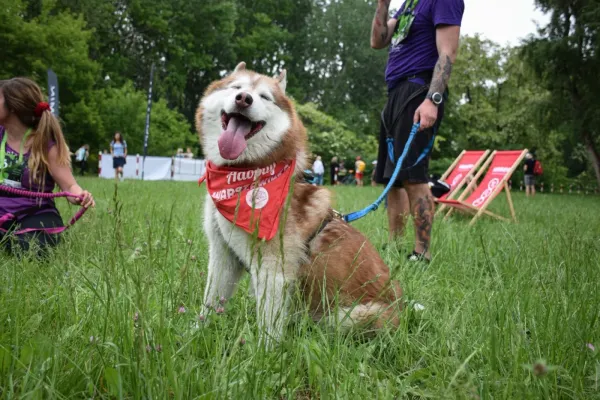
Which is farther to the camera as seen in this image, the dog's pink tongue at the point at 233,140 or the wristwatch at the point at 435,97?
the wristwatch at the point at 435,97

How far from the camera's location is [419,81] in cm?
363

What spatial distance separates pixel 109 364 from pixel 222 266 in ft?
3.05

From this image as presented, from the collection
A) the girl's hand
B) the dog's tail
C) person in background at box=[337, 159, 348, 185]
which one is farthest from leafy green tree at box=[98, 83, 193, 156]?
the dog's tail

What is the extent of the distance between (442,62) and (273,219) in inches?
86.1

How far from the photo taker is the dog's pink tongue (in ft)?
7.49

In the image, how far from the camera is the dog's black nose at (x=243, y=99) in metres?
2.27

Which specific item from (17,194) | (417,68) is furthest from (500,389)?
(17,194)

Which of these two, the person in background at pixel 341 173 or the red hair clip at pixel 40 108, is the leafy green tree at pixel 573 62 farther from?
the red hair clip at pixel 40 108

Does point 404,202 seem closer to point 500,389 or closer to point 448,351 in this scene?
point 448,351

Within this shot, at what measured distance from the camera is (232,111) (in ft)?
7.62

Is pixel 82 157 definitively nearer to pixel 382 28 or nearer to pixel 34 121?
pixel 34 121

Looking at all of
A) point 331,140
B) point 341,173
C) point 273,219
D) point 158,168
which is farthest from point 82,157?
point 273,219

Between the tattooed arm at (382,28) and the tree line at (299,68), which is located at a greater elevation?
the tree line at (299,68)

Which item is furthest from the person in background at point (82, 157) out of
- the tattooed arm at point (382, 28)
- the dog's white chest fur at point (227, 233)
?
the dog's white chest fur at point (227, 233)
